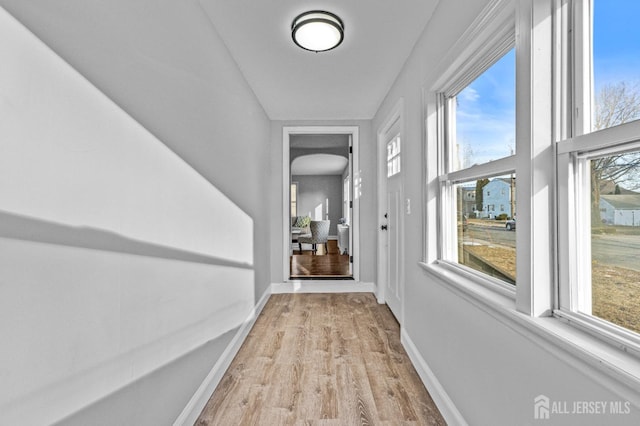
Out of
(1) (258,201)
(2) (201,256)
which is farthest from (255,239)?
(2) (201,256)

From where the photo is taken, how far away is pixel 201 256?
1.83 metres

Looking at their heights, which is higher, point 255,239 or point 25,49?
point 25,49

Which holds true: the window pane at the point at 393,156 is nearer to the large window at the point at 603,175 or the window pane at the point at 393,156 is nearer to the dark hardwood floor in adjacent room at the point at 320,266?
the dark hardwood floor in adjacent room at the point at 320,266

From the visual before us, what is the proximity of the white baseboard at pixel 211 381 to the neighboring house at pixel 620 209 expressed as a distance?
1.90m

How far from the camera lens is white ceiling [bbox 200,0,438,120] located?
1952 mm

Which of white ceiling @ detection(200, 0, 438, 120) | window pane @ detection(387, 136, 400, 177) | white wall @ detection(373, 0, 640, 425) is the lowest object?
white wall @ detection(373, 0, 640, 425)

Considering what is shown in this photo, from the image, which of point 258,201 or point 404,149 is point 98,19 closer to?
point 404,149

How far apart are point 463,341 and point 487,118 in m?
1.09

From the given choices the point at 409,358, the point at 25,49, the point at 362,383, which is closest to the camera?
the point at 25,49

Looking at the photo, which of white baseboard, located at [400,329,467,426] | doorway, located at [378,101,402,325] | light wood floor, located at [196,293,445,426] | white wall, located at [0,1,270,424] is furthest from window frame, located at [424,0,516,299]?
white wall, located at [0,1,270,424]

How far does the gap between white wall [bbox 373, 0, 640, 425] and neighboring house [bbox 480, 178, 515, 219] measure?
436mm

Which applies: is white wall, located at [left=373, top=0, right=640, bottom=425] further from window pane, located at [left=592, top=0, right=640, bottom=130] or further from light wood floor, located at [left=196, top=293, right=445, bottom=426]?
window pane, located at [left=592, top=0, right=640, bottom=130]

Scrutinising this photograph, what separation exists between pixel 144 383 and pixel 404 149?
2.30 metres

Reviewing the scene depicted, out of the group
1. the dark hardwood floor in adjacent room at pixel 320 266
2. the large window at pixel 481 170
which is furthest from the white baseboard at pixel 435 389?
the dark hardwood floor in adjacent room at pixel 320 266
